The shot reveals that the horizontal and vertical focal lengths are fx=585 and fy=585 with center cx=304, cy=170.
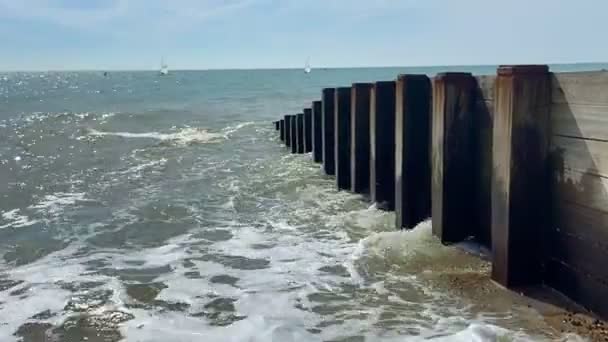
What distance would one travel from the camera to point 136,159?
58.6ft

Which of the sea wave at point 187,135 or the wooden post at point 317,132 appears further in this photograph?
the sea wave at point 187,135

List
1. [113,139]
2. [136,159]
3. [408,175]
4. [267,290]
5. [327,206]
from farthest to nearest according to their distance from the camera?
1. [113,139]
2. [136,159]
3. [327,206]
4. [408,175]
5. [267,290]

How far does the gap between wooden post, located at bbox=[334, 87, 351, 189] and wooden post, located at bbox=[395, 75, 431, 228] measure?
11.5 feet

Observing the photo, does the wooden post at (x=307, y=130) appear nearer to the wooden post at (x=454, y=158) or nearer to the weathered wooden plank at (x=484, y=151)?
the wooden post at (x=454, y=158)

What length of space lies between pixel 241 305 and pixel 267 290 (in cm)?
48

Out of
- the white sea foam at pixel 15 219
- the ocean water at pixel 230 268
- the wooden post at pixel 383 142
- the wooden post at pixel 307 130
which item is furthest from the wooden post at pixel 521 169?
the wooden post at pixel 307 130

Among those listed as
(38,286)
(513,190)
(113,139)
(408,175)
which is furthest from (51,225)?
(113,139)

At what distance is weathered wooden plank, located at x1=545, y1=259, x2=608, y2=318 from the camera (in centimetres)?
506

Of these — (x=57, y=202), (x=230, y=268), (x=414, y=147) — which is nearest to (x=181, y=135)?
(x=57, y=202)

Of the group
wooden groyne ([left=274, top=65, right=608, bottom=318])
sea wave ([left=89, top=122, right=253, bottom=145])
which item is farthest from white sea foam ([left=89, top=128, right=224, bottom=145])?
wooden groyne ([left=274, top=65, right=608, bottom=318])

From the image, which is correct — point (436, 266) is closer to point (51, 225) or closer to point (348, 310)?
point (348, 310)

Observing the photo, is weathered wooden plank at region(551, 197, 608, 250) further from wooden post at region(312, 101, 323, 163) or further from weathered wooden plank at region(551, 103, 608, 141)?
wooden post at region(312, 101, 323, 163)

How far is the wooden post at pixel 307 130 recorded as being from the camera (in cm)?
1647

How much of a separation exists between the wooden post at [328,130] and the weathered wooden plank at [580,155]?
7428mm
